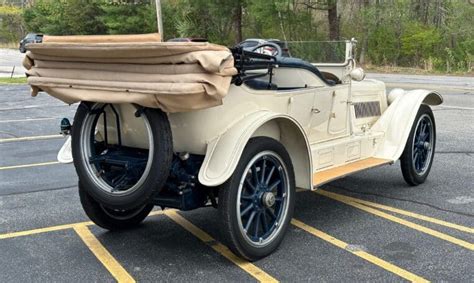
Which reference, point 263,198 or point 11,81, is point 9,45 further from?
point 263,198

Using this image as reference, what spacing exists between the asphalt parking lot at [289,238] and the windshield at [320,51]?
1.40 m

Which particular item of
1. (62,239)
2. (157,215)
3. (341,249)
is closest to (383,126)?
(341,249)

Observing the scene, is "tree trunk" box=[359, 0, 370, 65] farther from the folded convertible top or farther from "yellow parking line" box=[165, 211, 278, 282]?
the folded convertible top

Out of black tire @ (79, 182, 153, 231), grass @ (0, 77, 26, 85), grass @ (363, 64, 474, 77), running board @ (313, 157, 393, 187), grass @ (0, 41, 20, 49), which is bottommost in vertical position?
grass @ (363, 64, 474, 77)

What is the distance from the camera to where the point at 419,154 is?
6184 millimetres

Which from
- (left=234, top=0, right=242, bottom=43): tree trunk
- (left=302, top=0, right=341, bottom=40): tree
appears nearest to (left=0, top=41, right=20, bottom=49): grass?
(left=234, top=0, right=242, bottom=43): tree trunk

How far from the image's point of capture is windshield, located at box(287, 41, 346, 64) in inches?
221

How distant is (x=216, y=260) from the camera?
4.16 metres

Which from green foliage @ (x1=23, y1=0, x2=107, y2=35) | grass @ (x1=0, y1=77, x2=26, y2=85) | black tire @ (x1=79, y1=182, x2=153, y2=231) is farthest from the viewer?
green foliage @ (x1=23, y1=0, x2=107, y2=35)

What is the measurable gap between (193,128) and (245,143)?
0.39 meters

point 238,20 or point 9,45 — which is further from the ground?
point 238,20

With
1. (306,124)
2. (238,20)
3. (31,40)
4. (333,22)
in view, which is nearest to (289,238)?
(306,124)

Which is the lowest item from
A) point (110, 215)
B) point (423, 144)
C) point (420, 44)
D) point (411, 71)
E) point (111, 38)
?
point (411, 71)

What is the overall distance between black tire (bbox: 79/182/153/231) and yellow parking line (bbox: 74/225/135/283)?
165mm
